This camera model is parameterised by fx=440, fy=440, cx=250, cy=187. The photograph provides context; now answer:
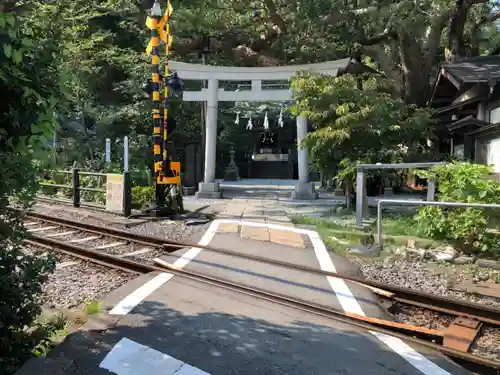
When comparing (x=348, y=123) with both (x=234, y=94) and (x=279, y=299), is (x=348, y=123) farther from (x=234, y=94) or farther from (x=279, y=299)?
(x=279, y=299)

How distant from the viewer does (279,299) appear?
548cm

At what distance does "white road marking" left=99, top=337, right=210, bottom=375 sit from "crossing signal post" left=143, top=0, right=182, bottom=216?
7.95m

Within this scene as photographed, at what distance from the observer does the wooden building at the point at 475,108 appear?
12.0m

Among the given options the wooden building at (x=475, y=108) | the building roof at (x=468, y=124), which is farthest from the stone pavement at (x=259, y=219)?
the building roof at (x=468, y=124)

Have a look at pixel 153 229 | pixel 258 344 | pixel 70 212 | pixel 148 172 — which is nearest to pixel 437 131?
pixel 148 172

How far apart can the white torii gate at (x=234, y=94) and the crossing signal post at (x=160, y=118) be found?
4.54m

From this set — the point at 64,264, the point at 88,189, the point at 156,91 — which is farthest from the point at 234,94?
the point at 64,264

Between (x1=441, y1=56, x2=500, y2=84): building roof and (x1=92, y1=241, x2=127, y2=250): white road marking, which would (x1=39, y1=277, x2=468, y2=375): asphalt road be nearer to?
(x1=92, y1=241, x2=127, y2=250): white road marking

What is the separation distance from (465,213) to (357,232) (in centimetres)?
227

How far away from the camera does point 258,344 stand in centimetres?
416

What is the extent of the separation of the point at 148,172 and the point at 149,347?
44.0 ft

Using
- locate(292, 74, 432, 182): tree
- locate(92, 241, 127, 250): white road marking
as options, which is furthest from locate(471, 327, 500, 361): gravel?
locate(292, 74, 432, 182): tree

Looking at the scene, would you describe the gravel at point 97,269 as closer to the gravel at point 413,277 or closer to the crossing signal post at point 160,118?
the crossing signal post at point 160,118

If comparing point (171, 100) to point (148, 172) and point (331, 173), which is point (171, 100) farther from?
point (331, 173)
